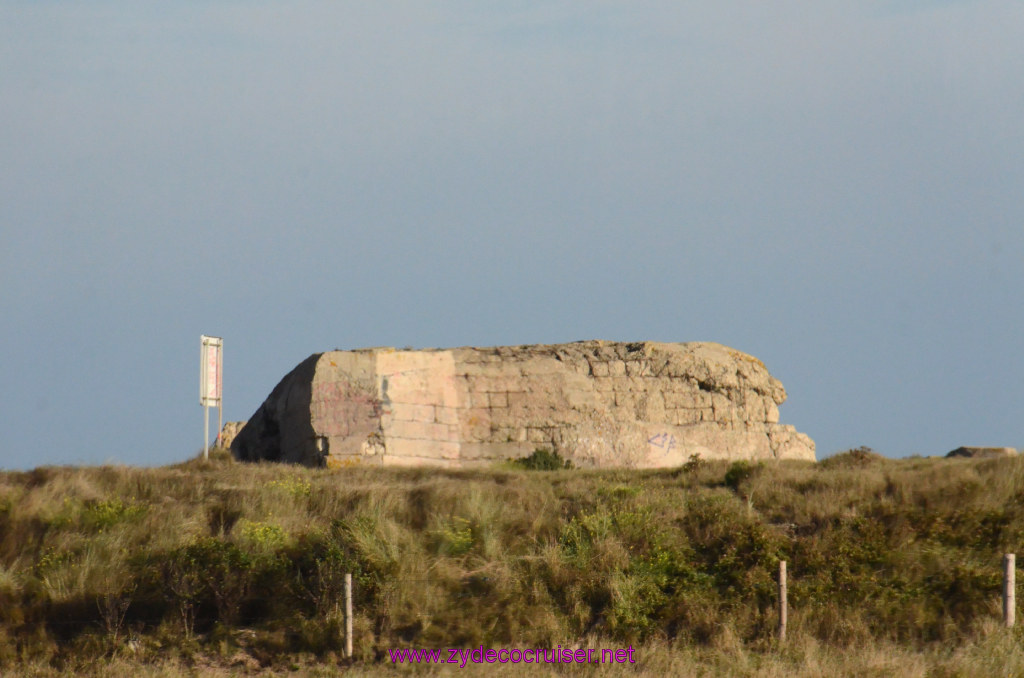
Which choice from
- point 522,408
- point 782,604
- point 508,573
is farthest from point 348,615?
point 522,408

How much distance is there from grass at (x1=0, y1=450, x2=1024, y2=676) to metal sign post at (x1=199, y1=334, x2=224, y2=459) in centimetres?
337

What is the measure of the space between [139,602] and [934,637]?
392 inches

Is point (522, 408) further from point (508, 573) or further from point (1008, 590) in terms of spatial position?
point (1008, 590)

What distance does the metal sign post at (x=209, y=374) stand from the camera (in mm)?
21391

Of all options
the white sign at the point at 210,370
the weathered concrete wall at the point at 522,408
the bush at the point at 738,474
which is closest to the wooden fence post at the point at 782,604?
the bush at the point at 738,474

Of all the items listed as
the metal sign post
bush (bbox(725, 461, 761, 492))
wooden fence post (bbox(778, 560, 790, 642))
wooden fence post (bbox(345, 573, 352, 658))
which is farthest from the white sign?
wooden fence post (bbox(778, 560, 790, 642))

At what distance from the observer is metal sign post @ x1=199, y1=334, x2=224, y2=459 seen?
21391 millimetres

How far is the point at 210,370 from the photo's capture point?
21500 mm

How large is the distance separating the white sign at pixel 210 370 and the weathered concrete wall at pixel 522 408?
4.91ft

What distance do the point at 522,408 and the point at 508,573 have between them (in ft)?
25.2

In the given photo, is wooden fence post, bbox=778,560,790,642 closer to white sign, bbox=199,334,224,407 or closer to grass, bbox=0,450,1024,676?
grass, bbox=0,450,1024,676

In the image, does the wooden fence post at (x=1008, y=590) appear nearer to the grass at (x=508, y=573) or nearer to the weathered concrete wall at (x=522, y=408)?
the grass at (x=508, y=573)

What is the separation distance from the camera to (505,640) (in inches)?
565

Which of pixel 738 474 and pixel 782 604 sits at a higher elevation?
pixel 738 474
